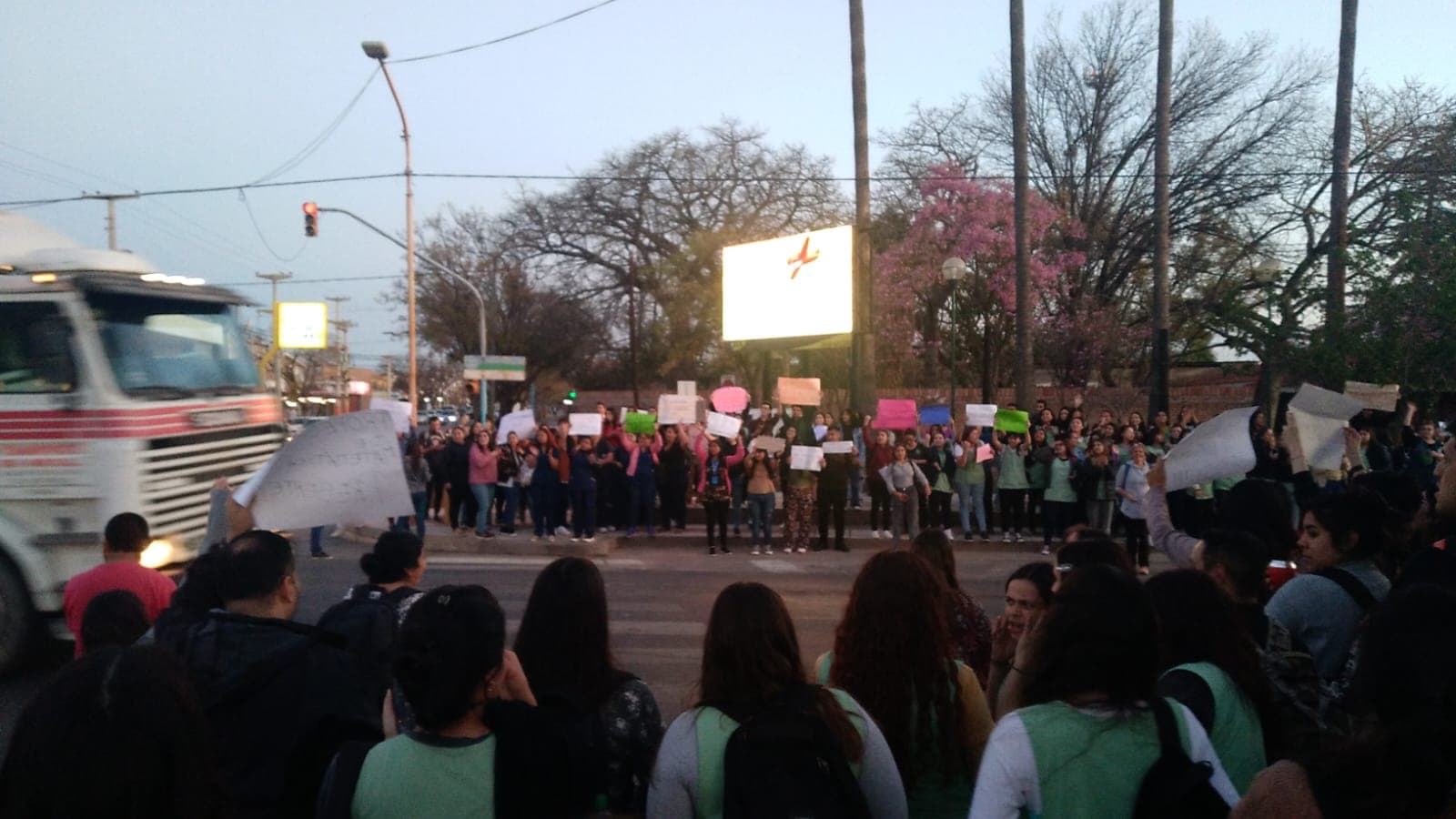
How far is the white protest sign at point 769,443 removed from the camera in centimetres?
1766

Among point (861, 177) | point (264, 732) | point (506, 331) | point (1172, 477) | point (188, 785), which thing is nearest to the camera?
point (188, 785)

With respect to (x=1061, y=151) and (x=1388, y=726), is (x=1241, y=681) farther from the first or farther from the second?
(x=1061, y=151)

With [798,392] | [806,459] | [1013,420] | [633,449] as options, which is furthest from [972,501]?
[633,449]

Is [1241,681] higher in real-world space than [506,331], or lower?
lower

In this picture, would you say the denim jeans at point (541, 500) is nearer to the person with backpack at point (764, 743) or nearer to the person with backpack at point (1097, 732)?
the person with backpack at point (764, 743)

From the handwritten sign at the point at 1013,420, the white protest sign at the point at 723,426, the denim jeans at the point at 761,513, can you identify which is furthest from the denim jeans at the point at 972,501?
the white protest sign at the point at 723,426

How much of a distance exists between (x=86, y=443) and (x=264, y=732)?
260 inches

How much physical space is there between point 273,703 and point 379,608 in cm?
91

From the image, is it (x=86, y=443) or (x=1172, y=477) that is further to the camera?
(x=86, y=443)

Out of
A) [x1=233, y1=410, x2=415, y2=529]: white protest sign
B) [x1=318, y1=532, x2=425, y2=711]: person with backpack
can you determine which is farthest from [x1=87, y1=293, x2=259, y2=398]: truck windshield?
[x1=318, y1=532, x2=425, y2=711]: person with backpack

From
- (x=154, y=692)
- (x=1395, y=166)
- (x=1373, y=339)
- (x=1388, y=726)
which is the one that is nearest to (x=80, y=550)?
(x=154, y=692)

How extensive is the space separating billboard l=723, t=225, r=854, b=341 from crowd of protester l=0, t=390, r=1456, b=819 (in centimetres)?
1985

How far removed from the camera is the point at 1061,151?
114ft

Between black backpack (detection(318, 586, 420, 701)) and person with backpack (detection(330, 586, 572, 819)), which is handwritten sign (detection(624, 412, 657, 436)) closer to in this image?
black backpack (detection(318, 586, 420, 701))
